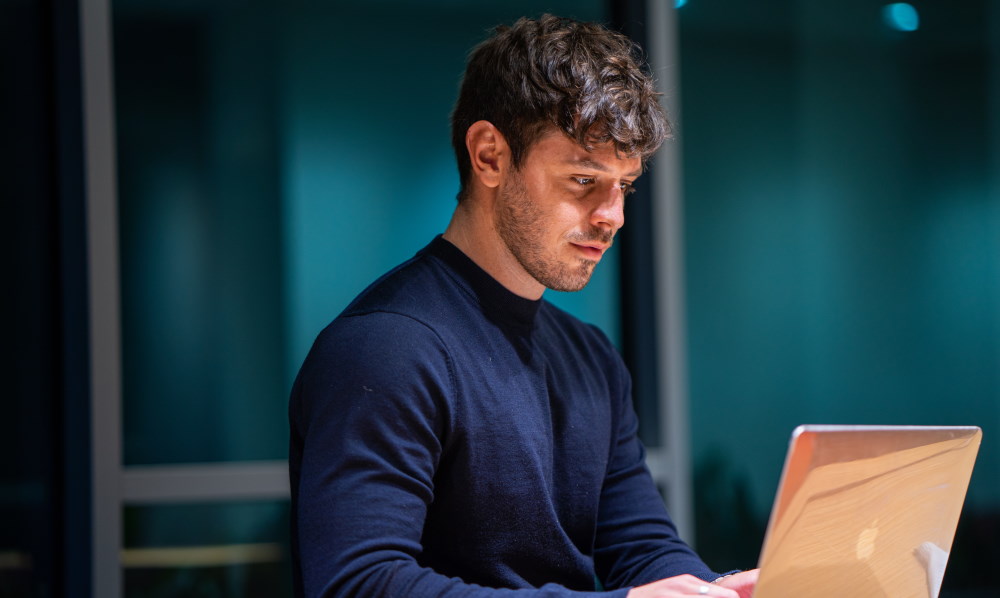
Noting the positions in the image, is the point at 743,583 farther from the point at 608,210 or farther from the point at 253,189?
the point at 253,189

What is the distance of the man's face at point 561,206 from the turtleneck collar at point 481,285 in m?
0.05

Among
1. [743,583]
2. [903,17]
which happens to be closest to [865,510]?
[743,583]

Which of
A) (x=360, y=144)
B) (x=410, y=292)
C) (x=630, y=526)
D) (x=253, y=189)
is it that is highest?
(x=360, y=144)

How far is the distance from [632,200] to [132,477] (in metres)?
1.50

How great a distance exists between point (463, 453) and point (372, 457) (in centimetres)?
15

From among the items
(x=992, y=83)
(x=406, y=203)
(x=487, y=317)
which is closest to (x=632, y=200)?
(x=406, y=203)

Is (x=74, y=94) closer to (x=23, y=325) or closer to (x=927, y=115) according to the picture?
(x=23, y=325)

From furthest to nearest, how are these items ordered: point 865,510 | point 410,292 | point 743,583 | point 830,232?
point 830,232, point 410,292, point 743,583, point 865,510

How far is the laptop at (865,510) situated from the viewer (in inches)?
34.4

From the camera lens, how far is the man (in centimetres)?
101

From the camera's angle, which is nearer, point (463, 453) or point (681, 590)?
point (681, 590)

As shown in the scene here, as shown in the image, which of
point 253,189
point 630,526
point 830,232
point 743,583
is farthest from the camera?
point 830,232

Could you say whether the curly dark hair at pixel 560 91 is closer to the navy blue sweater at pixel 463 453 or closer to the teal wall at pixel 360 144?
the navy blue sweater at pixel 463 453

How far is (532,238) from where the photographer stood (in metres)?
1.22
